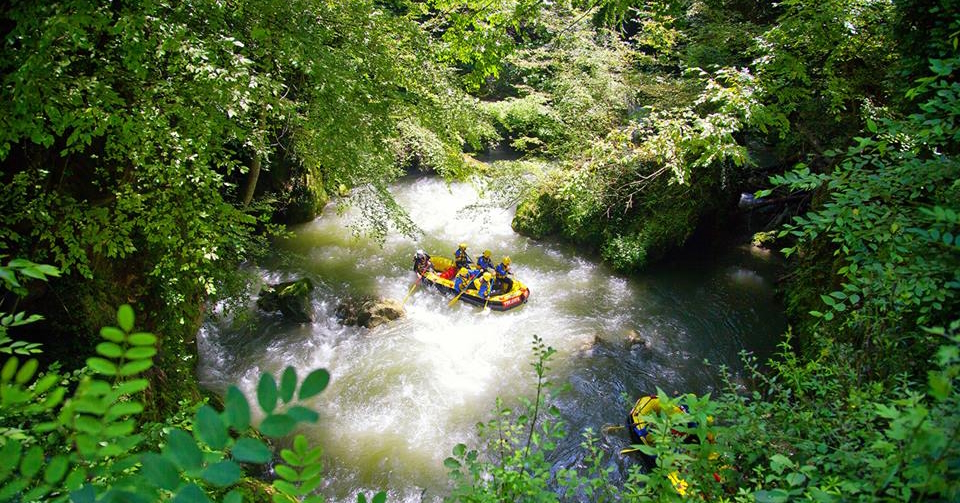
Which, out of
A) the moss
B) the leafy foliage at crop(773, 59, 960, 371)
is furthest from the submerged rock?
the leafy foliage at crop(773, 59, 960, 371)

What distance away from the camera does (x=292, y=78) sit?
504cm

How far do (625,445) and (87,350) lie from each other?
620 cm

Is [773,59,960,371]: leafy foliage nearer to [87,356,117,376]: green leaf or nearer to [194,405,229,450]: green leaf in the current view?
[194,405,229,450]: green leaf

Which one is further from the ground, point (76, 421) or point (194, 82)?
point (194, 82)

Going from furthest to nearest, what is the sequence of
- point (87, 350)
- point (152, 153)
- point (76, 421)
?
1. point (87, 350)
2. point (152, 153)
3. point (76, 421)

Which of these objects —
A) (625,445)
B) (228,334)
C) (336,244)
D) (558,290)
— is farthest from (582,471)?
(336,244)

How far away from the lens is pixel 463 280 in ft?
31.2

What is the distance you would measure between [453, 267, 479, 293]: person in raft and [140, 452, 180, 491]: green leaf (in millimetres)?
8713

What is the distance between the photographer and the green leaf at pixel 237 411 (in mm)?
743

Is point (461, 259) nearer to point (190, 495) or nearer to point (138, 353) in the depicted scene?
point (138, 353)

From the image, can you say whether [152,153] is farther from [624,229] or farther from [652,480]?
[624,229]

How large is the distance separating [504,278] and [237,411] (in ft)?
28.7

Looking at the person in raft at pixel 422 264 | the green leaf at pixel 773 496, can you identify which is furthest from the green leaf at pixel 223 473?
the person in raft at pixel 422 264

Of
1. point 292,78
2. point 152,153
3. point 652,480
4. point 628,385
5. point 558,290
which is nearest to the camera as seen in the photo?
point 652,480
